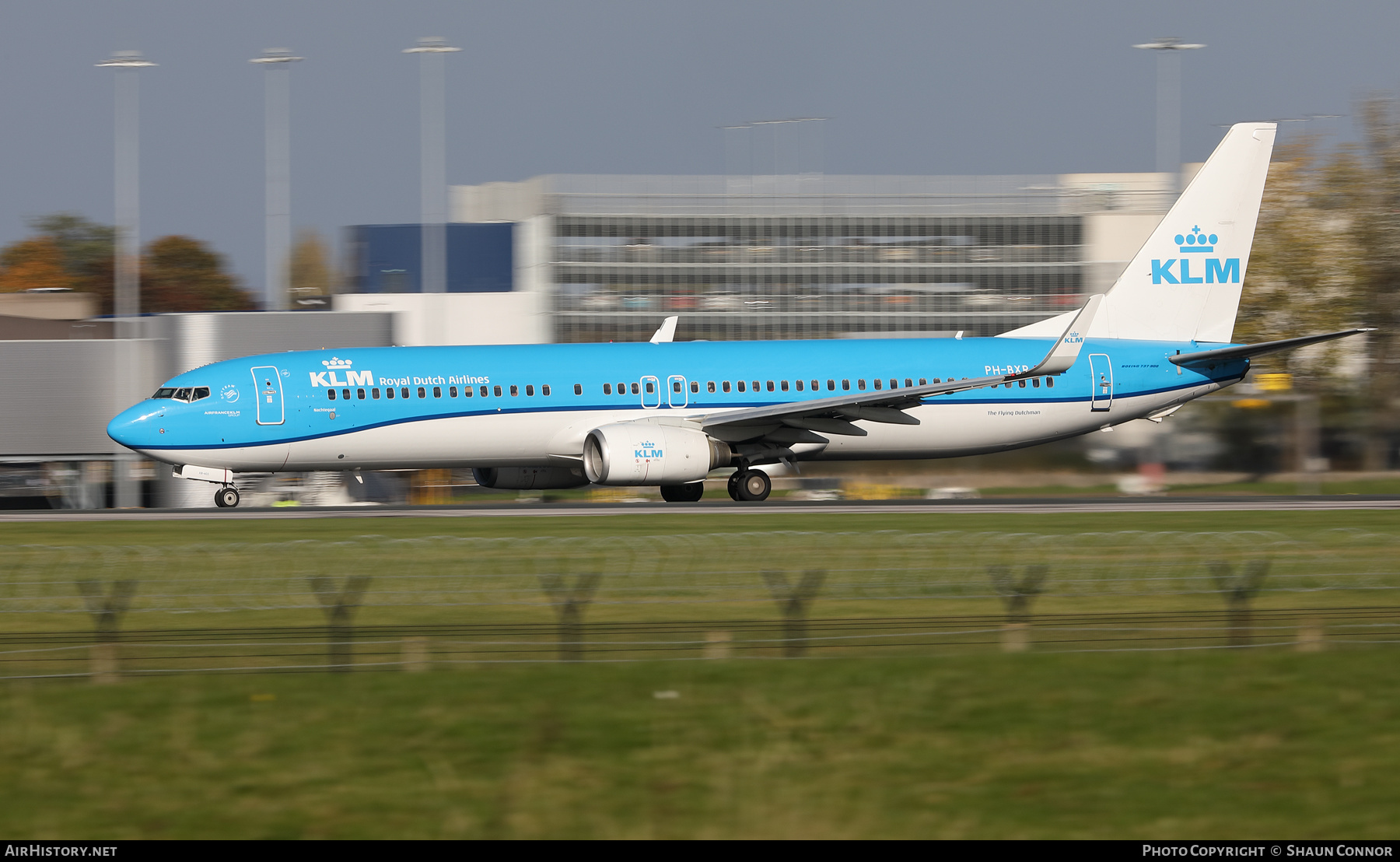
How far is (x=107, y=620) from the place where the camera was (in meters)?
18.9

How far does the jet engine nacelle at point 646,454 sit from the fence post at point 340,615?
19.7 metres

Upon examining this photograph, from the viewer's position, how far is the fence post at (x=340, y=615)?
18.3m

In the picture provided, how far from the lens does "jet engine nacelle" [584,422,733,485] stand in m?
40.8

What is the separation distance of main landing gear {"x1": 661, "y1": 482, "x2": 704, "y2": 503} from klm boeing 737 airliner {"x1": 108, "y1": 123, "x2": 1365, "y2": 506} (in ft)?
→ 0.17

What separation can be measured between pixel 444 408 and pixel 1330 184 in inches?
2483

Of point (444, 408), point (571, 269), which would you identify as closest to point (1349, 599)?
point (444, 408)

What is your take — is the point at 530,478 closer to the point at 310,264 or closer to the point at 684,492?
the point at 684,492

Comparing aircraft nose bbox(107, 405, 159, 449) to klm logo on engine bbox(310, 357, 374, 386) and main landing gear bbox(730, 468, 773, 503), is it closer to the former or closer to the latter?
klm logo on engine bbox(310, 357, 374, 386)

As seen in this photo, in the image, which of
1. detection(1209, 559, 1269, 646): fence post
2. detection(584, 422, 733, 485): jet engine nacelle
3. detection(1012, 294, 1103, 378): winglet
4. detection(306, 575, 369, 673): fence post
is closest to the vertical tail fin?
detection(1012, 294, 1103, 378): winglet

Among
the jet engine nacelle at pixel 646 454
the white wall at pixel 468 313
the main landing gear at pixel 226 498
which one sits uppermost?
the white wall at pixel 468 313

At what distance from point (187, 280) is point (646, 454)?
397ft

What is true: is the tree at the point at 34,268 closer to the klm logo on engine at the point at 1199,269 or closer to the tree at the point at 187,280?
the tree at the point at 187,280

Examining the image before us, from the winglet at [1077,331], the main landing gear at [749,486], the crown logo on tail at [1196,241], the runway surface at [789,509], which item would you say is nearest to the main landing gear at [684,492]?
the runway surface at [789,509]

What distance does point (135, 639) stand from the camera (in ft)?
64.0
